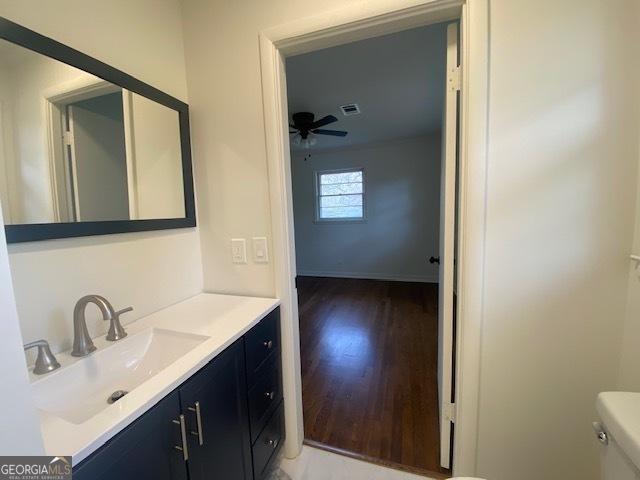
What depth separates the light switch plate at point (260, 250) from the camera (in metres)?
1.43

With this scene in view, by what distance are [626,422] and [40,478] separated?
132 cm

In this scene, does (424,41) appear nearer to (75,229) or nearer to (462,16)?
(462,16)

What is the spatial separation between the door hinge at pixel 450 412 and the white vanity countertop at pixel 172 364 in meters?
0.97

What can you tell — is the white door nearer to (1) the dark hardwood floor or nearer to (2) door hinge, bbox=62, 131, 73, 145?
(1) the dark hardwood floor

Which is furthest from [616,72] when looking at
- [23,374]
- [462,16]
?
[23,374]

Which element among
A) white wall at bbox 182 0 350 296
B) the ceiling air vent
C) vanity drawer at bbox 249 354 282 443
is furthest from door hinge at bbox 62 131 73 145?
the ceiling air vent

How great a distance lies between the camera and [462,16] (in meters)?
1.06

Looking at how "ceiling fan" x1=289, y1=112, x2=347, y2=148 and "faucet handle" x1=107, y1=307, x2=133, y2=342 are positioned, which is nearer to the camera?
"faucet handle" x1=107, y1=307, x2=133, y2=342

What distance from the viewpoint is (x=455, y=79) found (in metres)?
1.17

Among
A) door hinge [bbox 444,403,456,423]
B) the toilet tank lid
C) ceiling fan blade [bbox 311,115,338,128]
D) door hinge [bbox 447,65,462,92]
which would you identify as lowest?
door hinge [bbox 444,403,456,423]

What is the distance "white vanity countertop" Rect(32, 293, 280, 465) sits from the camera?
591 millimetres

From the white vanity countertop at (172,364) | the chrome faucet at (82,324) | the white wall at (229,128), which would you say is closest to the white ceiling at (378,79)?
the white wall at (229,128)

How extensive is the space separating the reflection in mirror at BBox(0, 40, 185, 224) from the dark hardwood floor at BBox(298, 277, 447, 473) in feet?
5.22

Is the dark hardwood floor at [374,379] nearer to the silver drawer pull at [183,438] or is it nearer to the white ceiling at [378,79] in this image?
the silver drawer pull at [183,438]
